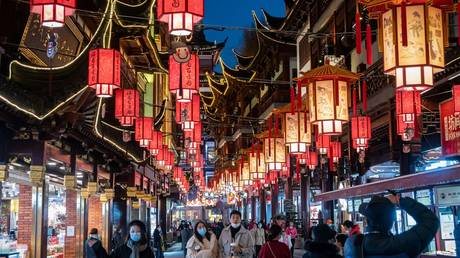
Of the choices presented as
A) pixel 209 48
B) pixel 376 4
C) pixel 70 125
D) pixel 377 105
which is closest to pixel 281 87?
pixel 209 48

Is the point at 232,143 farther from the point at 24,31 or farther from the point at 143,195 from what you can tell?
the point at 24,31

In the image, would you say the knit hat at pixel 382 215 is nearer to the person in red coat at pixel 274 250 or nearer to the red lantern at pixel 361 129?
the person in red coat at pixel 274 250

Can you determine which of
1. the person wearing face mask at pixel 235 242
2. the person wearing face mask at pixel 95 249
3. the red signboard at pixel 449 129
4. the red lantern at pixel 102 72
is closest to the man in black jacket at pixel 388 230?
the person wearing face mask at pixel 95 249

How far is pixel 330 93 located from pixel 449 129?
2.91 meters

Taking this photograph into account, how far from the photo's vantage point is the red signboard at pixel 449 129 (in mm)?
13656

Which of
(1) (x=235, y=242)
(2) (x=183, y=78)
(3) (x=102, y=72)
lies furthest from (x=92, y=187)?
(1) (x=235, y=242)

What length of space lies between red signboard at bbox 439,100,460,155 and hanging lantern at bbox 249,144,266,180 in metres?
17.3

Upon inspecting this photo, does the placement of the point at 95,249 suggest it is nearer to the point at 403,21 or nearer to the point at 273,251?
the point at 273,251

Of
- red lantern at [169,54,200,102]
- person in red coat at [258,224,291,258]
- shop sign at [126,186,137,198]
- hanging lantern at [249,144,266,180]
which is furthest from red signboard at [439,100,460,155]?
hanging lantern at [249,144,266,180]

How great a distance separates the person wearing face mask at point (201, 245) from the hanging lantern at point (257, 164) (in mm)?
19456

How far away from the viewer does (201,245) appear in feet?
38.5

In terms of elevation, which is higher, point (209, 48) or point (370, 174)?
point (209, 48)

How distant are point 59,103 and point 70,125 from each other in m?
1.37

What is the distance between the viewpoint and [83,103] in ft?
47.0
